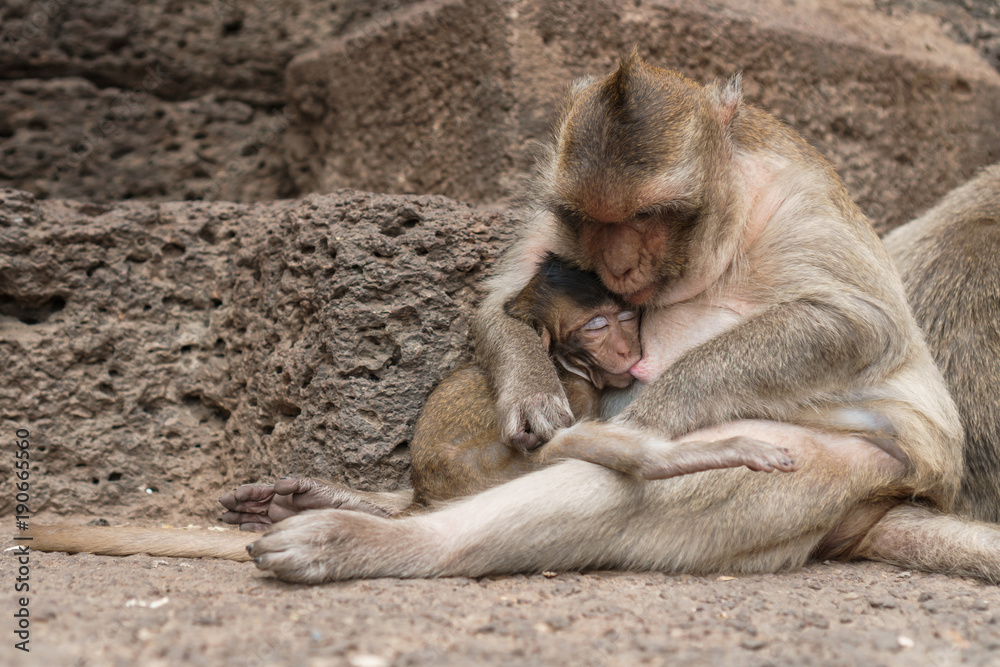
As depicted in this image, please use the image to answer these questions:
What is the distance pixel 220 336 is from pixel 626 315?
2.18 metres

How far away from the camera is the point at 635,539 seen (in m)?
2.96

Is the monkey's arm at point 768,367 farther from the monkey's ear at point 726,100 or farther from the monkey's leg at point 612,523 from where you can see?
the monkey's ear at point 726,100

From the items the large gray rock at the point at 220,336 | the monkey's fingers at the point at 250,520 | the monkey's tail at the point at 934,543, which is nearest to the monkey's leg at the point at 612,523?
the monkey's tail at the point at 934,543

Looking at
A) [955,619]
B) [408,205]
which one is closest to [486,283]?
[408,205]

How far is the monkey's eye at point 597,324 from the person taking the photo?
341 cm

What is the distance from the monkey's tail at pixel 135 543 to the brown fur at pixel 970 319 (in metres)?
3.03

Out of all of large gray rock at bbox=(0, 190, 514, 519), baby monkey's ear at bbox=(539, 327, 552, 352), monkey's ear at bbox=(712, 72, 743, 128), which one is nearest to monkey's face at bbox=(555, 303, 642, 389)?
baby monkey's ear at bbox=(539, 327, 552, 352)

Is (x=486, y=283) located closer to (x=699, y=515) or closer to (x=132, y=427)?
(x=699, y=515)

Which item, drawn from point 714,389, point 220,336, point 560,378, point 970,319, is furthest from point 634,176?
point 220,336

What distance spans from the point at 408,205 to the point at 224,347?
1296mm

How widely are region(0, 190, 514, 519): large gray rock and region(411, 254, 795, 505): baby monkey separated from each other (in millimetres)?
372

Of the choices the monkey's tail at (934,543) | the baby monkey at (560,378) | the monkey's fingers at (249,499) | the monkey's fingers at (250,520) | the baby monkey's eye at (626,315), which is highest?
Result: the baby monkey's eye at (626,315)

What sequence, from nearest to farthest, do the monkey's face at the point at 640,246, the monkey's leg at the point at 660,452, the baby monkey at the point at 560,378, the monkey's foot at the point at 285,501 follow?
the monkey's leg at the point at 660,452 → the monkey's face at the point at 640,246 → the baby monkey at the point at 560,378 → the monkey's foot at the point at 285,501

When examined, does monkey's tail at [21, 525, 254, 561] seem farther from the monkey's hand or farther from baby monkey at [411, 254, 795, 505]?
the monkey's hand
